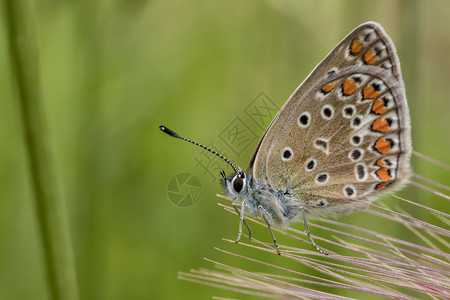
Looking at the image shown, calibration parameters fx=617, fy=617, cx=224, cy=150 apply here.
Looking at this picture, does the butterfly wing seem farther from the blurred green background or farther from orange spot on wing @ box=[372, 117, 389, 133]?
the blurred green background

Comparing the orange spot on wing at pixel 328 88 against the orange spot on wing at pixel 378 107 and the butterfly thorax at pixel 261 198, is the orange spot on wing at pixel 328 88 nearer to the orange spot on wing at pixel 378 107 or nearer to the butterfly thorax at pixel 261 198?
the orange spot on wing at pixel 378 107

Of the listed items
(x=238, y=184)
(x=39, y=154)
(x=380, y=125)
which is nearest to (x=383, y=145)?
(x=380, y=125)

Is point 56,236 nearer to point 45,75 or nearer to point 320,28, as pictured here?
point 45,75

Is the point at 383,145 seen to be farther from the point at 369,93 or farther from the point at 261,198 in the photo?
the point at 261,198

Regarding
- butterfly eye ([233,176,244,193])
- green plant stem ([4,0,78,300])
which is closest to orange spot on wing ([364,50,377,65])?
butterfly eye ([233,176,244,193])

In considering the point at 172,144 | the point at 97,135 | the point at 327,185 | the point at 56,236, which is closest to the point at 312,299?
the point at 327,185

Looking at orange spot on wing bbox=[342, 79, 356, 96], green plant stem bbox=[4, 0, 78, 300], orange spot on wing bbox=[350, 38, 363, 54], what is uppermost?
orange spot on wing bbox=[350, 38, 363, 54]
